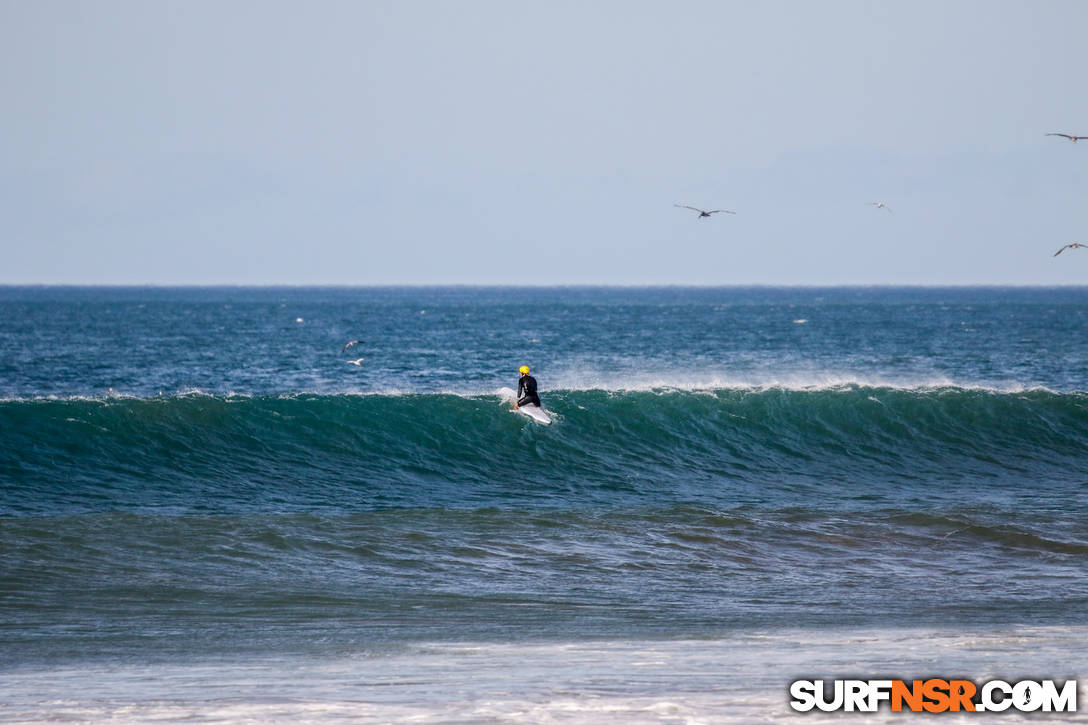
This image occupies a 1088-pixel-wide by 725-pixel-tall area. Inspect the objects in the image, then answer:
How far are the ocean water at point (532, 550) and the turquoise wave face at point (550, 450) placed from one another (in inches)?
3.8

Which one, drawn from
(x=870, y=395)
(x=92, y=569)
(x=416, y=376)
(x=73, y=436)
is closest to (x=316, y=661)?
(x=92, y=569)

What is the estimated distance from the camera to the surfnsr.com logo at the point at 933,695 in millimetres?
7711

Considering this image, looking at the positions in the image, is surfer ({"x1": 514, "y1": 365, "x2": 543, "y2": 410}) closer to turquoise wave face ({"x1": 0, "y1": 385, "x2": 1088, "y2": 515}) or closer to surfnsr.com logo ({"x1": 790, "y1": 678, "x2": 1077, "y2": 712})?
turquoise wave face ({"x1": 0, "y1": 385, "x2": 1088, "y2": 515})

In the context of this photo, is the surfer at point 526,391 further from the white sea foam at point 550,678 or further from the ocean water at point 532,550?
the white sea foam at point 550,678

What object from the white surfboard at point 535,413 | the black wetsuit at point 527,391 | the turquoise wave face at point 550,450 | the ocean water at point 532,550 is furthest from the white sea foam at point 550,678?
the white surfboard at point 535,413

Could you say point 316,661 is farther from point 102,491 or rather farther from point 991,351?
point 991,351

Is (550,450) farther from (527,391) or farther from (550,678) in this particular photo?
(550,678)

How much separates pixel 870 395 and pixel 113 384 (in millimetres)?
28734

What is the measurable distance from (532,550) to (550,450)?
8.45 meters

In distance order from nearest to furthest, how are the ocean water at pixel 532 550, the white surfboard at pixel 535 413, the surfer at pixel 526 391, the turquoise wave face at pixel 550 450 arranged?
the ocean water at pixel 532 550 → the turquoise wave face at pixel 550 450 → the surfer at pixel 526 391 → the white surfboard at pixel 535 413

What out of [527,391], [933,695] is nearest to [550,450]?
[527,391]

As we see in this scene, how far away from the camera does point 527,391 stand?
2323cm

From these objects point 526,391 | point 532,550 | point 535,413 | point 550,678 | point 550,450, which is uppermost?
point 526,391

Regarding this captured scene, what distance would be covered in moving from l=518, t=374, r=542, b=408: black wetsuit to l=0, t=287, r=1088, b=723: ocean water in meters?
0.74
